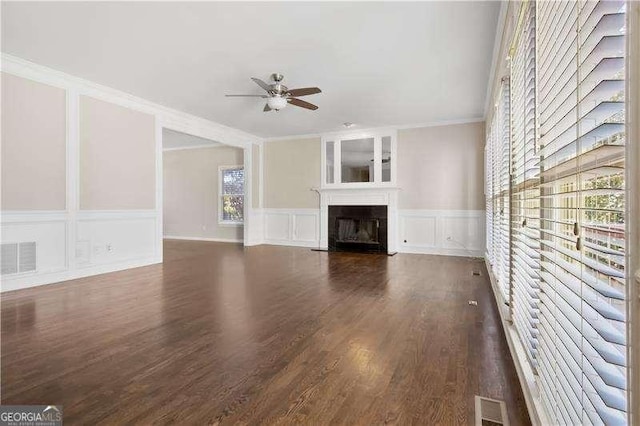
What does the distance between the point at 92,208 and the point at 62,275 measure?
922 mm

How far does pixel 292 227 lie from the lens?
7.70 m

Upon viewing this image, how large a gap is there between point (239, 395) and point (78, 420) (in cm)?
68

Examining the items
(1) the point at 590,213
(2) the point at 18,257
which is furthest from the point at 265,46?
(2) the point at 18,257

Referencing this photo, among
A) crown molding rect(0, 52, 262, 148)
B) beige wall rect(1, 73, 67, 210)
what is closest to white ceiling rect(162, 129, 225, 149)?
crown molding rect(0, 52, 262, 148)

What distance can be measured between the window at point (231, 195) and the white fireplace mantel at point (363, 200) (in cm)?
224

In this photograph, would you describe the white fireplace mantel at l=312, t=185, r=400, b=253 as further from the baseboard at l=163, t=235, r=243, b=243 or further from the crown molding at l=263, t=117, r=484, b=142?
the baseboard at l=163, t=235, r=243, b=243

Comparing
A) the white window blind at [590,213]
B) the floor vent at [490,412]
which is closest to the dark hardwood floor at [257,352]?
the floor vent at [490,412]

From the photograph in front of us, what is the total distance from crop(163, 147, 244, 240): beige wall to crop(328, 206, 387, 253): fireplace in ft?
8.97

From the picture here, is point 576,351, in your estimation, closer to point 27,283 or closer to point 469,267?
point 469,267

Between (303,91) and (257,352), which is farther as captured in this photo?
(303,91)

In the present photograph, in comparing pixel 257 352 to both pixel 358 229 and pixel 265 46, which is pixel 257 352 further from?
pixel 358 229

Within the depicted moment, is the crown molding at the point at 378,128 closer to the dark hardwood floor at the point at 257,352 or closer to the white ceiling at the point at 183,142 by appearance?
the white ceiling at the point at 183,142

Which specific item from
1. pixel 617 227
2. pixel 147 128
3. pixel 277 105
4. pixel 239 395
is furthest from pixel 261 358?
pixel 147 128

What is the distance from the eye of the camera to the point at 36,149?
12.7 ft
